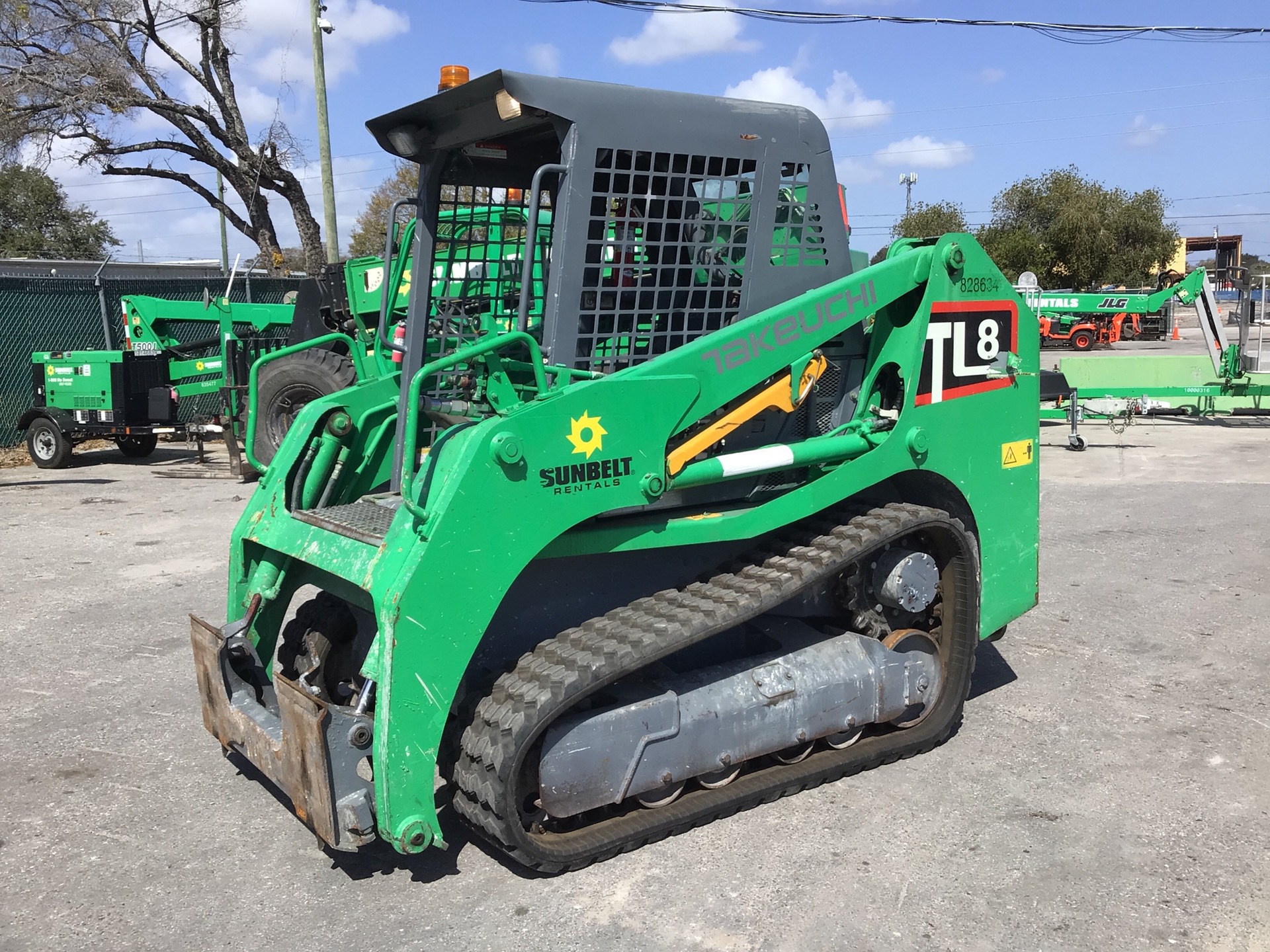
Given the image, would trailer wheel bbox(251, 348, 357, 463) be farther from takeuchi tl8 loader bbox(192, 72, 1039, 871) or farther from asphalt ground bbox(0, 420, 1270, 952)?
takeuchi tl8 loader bbox(192, 72, 1039, 871)

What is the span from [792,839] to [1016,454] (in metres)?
2.12

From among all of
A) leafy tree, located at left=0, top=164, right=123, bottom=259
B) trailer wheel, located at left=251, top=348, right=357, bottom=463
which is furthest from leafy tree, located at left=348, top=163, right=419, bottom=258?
trailer wheel, located at left=251, top=348, right=357, bottom=463

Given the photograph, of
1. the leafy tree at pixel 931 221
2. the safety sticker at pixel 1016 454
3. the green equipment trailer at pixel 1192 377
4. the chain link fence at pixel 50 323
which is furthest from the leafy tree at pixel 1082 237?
the safety sticker at pixel 1016 454

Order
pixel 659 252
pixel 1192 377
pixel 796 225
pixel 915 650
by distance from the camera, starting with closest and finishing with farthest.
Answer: pixel 659 252
pixel 796 225
pixel 915 650
pixel 1192 377

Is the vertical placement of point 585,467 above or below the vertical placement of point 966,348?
below

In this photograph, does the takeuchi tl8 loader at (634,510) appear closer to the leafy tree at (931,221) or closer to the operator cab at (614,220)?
the operator cab at (614,220)

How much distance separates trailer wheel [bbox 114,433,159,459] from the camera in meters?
13.8

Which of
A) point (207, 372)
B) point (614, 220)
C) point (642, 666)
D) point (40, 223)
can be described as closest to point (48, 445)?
point (207, 372)

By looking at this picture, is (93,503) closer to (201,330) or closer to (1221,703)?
(201,330)

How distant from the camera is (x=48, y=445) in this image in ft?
44.0

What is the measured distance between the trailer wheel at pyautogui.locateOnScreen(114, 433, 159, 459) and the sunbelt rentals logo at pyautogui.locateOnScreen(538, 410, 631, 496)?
38.5ft

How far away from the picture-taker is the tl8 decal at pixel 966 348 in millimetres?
4512

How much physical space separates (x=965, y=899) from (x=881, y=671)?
105 cm

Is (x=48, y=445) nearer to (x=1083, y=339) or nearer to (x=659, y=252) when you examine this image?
(x=659, y=252)
